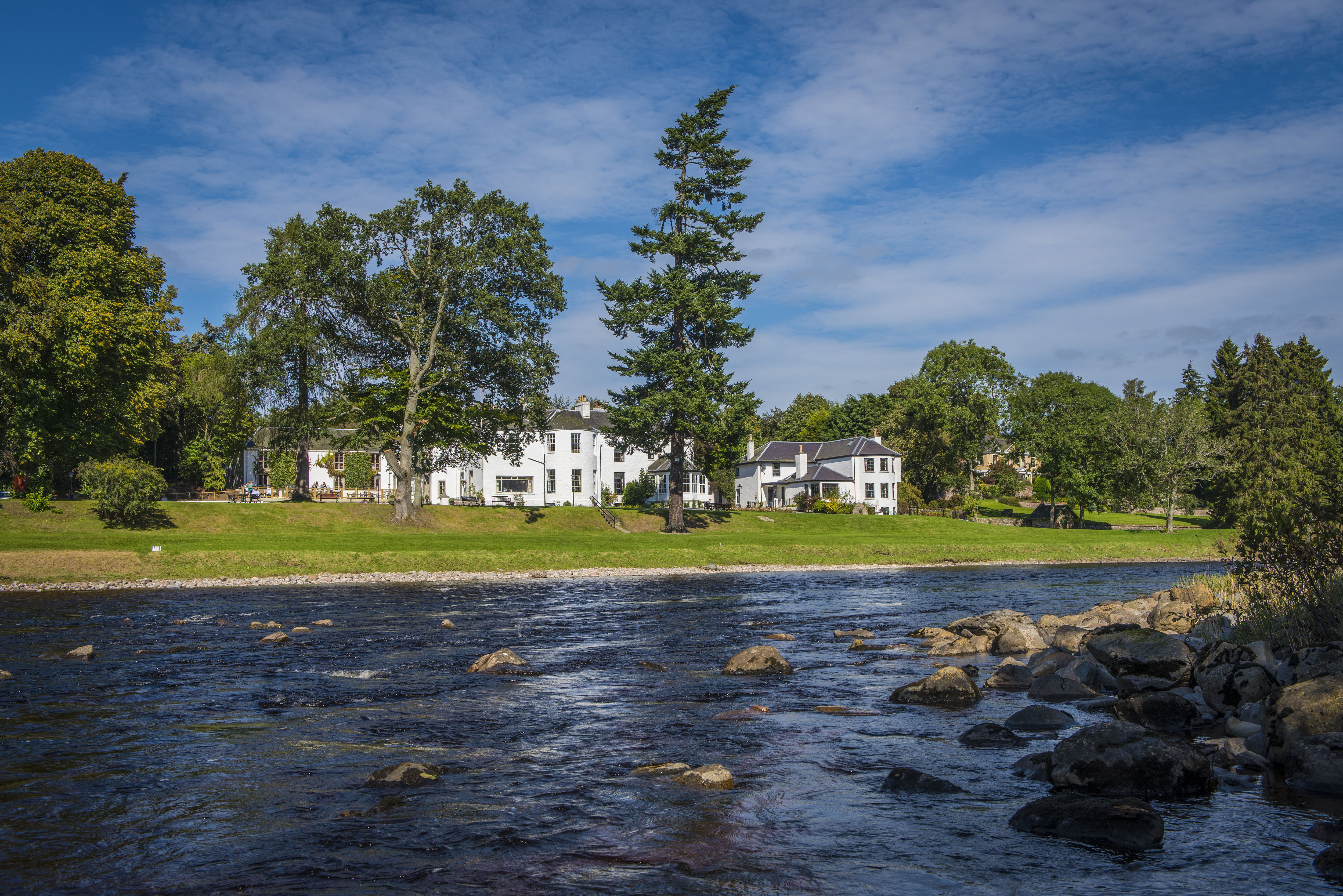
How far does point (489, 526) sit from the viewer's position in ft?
190

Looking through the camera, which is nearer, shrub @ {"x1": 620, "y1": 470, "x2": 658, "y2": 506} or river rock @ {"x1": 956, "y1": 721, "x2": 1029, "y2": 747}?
river rock @ {"x1": 956, "y1": 721, "x2": 1029, "y2": 747}

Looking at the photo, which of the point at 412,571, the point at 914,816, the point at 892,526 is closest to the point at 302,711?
the point at 914,816

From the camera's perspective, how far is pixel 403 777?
966 cm

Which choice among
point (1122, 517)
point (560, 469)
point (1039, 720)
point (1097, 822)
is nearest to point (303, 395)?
point (560, 469)

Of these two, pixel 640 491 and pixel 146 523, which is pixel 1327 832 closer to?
pixel 146 523

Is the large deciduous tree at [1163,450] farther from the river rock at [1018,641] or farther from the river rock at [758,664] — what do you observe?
the river rock at [758,664]

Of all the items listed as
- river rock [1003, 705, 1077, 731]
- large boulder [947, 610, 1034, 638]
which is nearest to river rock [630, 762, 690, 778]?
river rock [1003, 705, 1077, 731]

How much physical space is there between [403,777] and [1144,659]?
12.0 metres

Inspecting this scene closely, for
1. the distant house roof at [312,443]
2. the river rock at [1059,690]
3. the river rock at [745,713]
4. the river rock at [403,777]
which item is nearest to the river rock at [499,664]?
the river rock at [745,713]

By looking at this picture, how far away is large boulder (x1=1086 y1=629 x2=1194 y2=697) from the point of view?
556 inches

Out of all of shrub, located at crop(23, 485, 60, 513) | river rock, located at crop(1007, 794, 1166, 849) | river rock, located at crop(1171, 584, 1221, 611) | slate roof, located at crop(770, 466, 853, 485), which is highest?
slate roof, located at crop(770, 466, 853, 485)

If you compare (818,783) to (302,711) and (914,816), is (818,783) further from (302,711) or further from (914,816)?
(302,711)

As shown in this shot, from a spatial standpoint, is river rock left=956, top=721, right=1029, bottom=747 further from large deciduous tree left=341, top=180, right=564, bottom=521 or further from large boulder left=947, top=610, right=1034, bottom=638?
large deciduous tree left=341, top=180, right=564, bottom=521

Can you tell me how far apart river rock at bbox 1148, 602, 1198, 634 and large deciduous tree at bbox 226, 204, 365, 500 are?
46971mm
